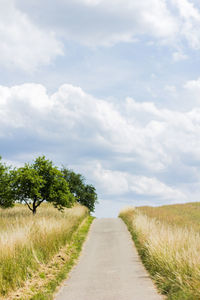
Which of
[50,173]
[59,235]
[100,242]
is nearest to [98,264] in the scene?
[59,235]

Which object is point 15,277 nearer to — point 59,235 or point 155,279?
point 155,279

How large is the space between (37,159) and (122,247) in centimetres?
1710

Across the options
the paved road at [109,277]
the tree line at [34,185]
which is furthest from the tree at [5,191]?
the paved road at [109,277]

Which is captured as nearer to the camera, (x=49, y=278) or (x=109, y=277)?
(x=49, y=278)

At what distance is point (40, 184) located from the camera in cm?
3353

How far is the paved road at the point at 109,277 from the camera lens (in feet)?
34.4

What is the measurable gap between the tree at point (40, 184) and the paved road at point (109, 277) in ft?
39.8

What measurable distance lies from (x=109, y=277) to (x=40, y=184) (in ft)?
70.4

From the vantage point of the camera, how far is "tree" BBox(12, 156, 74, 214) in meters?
32.6

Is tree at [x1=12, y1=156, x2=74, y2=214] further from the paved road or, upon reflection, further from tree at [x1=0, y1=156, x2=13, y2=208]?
the paved road

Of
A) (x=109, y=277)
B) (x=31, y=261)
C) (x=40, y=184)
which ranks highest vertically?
(x=40, y=184)

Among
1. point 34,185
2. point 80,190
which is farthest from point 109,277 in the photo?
point 80,190

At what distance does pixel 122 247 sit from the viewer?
20781mm

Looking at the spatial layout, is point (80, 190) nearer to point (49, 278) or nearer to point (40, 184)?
point (40, 184)
